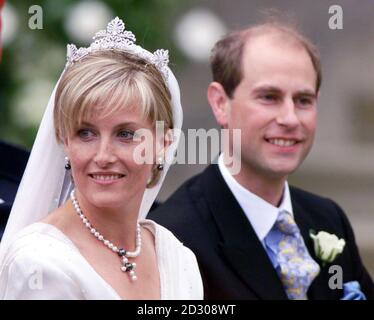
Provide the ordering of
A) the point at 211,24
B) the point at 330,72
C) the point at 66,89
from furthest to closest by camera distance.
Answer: the point at 330,72
the point at 211,24
the point at 66,89

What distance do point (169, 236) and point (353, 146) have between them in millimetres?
4584

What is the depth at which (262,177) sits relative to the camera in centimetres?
303

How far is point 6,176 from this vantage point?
2902 millimetres

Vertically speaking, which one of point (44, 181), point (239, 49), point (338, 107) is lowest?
point (44, 181)

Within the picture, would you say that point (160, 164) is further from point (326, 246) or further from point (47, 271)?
point (326, 246)

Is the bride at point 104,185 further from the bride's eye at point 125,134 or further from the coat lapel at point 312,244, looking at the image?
the coat lapel at point 312,244

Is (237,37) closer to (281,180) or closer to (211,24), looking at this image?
(281,180)

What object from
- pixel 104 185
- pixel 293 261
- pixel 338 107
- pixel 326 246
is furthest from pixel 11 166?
pixel 338 107

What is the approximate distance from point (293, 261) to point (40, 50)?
210cm

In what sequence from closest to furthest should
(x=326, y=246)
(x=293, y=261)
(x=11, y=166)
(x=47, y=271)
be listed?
(x=47, y=271) < (x=11, y=166) < (x=293, y=261) < (x=326, y=246)

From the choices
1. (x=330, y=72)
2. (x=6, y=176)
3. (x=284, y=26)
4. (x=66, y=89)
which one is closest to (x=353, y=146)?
(x=330, y=72)
